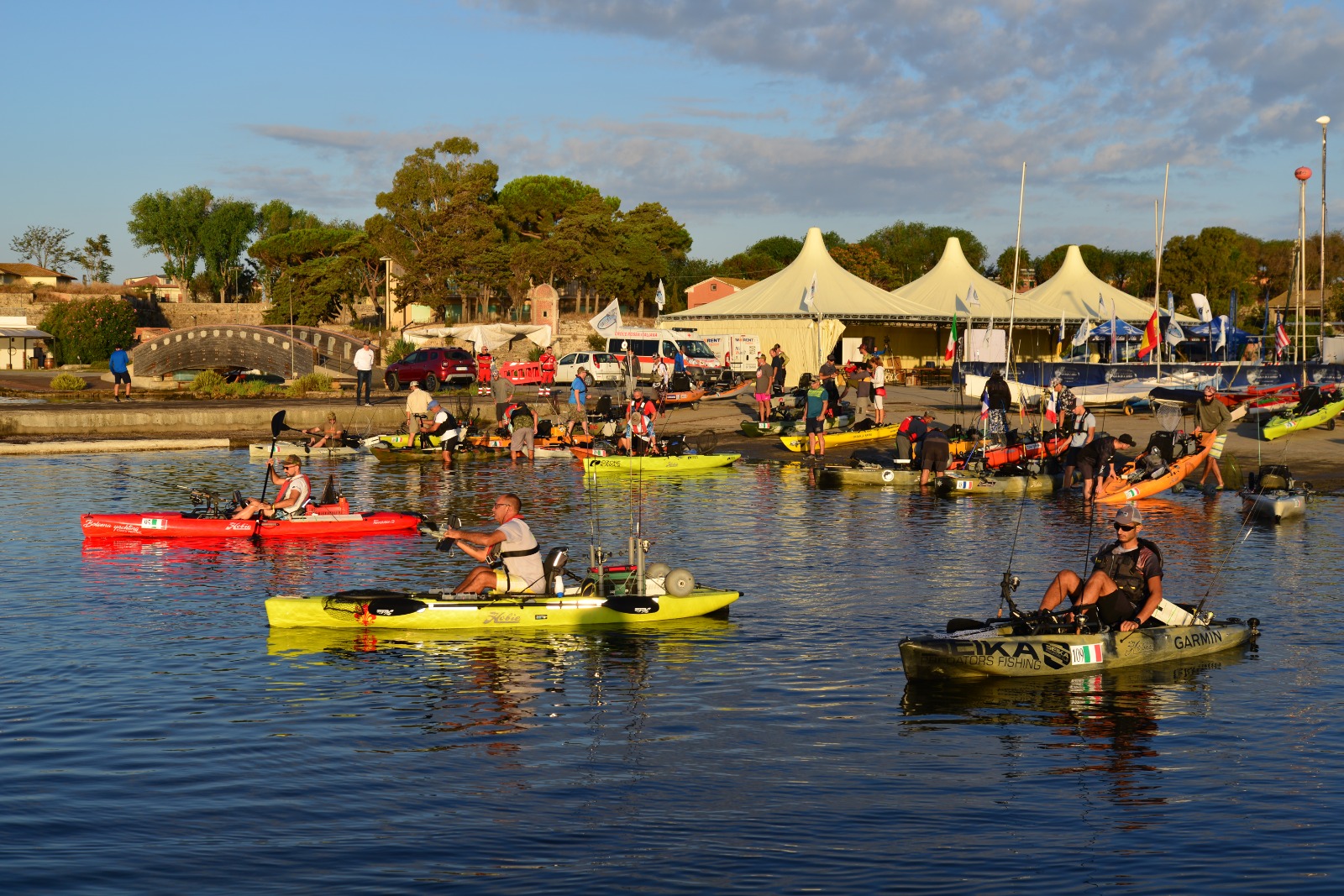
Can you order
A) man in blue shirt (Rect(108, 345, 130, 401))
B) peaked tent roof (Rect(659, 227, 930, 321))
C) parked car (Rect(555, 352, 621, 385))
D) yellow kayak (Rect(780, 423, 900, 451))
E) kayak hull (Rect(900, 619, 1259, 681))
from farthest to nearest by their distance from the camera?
peaked tent roof (Rect(659, 227, 930, 321)) < parked car (Rect(555, 352, 621, 385)) < man in blue shirt (Rect(108, 345, 130, 401)) < yellow kayak (Rect(780, 423, 900, 451)) < kayak hull (Rect(900, 619, 1259, 681))

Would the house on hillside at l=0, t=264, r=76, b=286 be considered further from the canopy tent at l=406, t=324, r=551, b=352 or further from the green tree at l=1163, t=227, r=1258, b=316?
the green tree at l=1163, t=227, r=1258, b=316

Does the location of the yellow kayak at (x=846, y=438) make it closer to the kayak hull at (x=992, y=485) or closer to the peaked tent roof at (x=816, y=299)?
the kayak hull at (x=992, y=485)

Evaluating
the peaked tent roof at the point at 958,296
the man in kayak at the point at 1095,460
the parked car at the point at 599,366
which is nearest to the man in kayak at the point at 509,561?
the man in kayak at the point at 1095,460

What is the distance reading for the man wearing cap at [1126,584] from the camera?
12773 millimetres

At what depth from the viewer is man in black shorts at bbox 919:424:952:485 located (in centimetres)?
2627

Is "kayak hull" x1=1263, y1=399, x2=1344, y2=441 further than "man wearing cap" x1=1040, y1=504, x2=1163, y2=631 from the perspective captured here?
Yes

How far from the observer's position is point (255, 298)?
10662 cm

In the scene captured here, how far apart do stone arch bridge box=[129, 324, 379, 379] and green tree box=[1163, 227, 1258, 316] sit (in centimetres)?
5792

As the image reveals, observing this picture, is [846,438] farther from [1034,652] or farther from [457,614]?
[1034,652]

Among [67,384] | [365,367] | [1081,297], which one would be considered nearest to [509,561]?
[365,367]

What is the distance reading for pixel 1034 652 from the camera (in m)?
12.4

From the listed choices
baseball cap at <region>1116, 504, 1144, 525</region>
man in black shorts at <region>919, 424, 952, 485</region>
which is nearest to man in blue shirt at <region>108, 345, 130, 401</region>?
man in black shorts at <region>919, 424, 952, 485</region>

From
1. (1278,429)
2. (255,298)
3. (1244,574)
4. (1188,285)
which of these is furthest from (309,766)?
(255,298)

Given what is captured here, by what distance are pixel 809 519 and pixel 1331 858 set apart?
48.8ft
